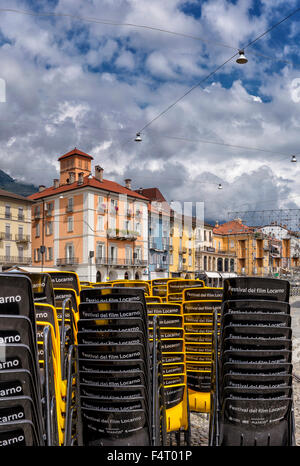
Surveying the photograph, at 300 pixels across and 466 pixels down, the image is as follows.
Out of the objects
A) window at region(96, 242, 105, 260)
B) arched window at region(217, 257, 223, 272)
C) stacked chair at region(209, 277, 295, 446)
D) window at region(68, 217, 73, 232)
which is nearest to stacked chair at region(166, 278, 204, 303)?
stacked chair at region(209, 277, 295, 446)

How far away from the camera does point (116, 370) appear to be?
2.62m

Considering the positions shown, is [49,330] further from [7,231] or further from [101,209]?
[7,231]

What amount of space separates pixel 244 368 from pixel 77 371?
1.01 metres

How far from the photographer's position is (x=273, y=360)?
2.76 m

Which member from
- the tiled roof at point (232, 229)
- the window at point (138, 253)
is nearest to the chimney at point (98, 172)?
the window at point (138, 253)

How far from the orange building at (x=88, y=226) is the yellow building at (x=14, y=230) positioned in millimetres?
1320

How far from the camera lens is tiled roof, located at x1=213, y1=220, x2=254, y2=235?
262ft

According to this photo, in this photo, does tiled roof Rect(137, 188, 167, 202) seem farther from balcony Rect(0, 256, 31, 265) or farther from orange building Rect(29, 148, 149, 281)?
balcony Rect(0, 256, 31, 265)

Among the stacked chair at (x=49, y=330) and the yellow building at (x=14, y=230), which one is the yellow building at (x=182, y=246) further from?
the stacked chair at (x=49, y=330)

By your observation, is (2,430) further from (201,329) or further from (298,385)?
(298,385)

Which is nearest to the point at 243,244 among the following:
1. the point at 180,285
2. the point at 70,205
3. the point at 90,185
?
the point at 70,205

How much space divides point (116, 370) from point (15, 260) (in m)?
47.0

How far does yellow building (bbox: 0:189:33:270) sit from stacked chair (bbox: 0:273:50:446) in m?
45.7
